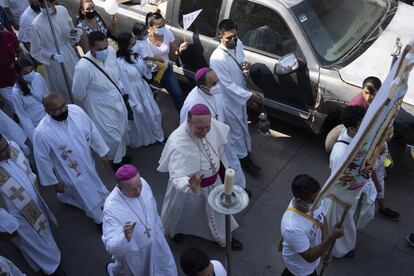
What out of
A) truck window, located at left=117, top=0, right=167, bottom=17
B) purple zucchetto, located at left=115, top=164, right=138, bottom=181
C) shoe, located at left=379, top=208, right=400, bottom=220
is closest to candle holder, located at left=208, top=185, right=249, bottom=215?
purple zucchetto, located at left=115, top=164, right=138, bottom=181

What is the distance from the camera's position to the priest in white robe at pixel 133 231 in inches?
142

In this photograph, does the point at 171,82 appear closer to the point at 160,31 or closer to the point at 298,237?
the point at 160,31

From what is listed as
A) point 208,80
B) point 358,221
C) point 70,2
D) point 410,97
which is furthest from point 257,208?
point 70,2

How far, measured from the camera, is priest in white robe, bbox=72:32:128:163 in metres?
5.36

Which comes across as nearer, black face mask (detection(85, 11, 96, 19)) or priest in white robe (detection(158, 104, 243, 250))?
priest in white robe (detection(158, 104, 243, 250))

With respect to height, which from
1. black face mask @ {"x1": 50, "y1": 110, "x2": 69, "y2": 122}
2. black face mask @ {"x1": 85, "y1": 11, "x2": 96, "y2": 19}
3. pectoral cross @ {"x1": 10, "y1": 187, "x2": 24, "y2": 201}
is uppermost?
black face mask @ {"x1": 85, "y1": 11, "x2": 96, "y2": 19}

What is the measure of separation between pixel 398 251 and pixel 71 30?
495cm

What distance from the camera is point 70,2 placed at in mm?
8070

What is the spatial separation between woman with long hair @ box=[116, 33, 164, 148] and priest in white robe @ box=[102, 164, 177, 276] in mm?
2292

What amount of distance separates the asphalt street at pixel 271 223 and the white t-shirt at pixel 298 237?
44.1 inches

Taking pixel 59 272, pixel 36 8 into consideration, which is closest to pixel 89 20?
pixel 36 8

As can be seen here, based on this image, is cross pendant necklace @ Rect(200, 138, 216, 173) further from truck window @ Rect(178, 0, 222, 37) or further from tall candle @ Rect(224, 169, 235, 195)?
truck window @ Rect(178, 0, 222, 37)

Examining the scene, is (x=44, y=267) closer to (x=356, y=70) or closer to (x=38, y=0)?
(x=38, y=0)

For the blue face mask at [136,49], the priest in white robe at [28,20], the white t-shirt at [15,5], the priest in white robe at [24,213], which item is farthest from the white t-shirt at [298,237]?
the white t-shirt at [15,5]
